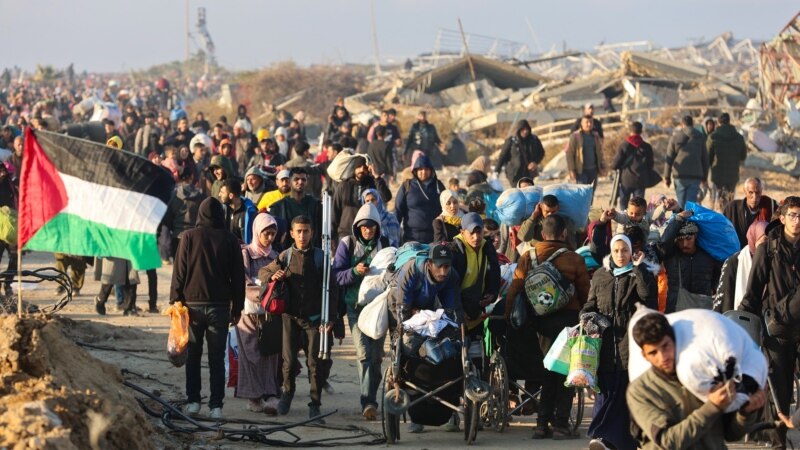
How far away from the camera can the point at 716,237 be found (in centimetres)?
1187

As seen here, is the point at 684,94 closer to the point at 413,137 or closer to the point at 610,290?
the point at 413,137

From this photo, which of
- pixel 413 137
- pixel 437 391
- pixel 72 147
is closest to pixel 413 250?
pixel 437 391

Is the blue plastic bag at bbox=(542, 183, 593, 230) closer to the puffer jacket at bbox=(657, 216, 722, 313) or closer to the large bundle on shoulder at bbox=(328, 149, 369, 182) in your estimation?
the puffer jacket at bbox=(657, 216, 722, 313)

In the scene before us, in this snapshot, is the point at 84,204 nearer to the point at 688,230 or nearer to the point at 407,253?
the point at 407,253

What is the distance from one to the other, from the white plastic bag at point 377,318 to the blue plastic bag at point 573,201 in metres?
2.97

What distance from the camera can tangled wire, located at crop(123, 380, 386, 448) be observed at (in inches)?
430

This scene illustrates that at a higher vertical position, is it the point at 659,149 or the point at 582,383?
Answer: the point at 659,149

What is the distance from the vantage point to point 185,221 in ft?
60.0

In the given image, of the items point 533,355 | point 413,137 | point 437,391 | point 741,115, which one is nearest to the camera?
point 437,391

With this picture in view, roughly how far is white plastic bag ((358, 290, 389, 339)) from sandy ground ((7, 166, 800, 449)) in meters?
0.72

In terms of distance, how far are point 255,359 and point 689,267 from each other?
11.6ft

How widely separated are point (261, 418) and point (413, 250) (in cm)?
179

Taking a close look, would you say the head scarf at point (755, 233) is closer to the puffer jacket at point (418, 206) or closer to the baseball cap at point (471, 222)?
the baseball cap at point (471, 222)

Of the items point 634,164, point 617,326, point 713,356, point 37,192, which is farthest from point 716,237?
point 634,164
